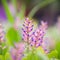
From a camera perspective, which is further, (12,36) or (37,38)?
(12,36)

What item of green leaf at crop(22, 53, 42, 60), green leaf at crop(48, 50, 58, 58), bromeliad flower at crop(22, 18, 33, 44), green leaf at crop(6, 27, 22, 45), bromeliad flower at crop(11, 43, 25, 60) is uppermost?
green leaf at crop(6, 27, 22, 45)

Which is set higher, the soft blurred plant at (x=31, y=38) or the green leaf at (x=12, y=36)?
the green leaf at (x=12, y=36)

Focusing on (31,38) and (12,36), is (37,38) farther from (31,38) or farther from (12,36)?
(12,36)

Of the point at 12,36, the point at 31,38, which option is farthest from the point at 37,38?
the point at 12,36

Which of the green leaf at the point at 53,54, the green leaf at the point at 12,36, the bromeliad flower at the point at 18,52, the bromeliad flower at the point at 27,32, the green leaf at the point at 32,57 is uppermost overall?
the green leaf at the point at 12,36

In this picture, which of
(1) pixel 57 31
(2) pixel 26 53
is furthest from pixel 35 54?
(1) pixel 57 31

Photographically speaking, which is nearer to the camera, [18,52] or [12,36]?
[18,52]

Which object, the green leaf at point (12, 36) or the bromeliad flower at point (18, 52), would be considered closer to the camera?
the bromeliad flower at point (18, 52)

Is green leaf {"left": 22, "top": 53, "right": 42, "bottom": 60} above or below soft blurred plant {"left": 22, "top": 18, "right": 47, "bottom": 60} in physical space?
below

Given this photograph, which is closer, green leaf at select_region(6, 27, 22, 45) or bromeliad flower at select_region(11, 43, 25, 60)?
bromeliad flower at select_region(11, 43, 25, 60)

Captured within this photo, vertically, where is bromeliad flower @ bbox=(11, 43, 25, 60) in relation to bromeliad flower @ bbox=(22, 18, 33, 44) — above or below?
below

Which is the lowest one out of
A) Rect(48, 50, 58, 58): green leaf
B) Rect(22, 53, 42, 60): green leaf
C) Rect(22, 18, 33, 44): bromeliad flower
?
Rect(22, 53, 42, 60): green leaf
